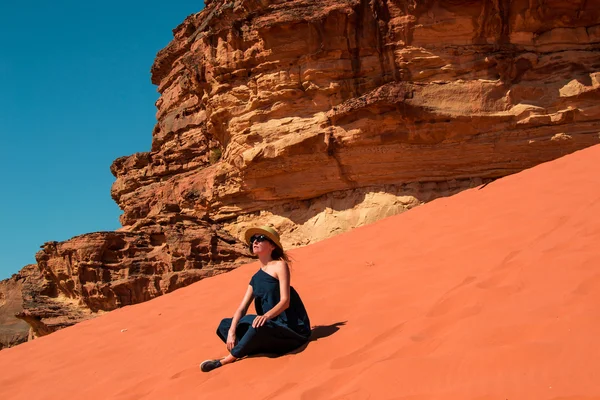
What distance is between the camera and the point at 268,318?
3801 mm

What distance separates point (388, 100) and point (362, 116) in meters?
0.70

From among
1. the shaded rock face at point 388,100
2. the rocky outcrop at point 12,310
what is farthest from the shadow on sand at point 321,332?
the rocky outcrop at point 12,310

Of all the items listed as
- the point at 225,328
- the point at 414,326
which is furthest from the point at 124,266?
the point at 414,326

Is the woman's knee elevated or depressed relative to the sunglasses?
depressed

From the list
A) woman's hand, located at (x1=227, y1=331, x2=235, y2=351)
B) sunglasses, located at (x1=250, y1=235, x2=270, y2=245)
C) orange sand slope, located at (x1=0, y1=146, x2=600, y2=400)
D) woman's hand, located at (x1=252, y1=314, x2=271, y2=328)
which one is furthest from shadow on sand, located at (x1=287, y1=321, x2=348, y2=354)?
sunglasses, located at (x1=250, y1=235, x2=270, y2=245)

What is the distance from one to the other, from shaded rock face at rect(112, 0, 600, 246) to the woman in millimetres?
7754

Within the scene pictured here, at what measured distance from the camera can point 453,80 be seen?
1153 centimetres

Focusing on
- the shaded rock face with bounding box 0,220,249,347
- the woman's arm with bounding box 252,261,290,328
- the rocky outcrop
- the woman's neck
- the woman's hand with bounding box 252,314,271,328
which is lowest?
the rocky outcrop

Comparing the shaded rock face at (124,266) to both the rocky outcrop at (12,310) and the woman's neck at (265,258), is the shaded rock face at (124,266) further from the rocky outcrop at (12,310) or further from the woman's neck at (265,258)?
the woman's neck at (265,258)

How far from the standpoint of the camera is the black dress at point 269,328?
3795mm

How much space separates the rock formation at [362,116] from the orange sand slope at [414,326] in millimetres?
3078

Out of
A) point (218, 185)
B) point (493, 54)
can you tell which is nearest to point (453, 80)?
point (493, 54)

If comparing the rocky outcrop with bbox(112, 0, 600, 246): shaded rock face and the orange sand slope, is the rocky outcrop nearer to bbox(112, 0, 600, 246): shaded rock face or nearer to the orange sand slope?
bbox(112, 0, 600, 246): shaded rock face

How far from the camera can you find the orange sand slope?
260 cm
